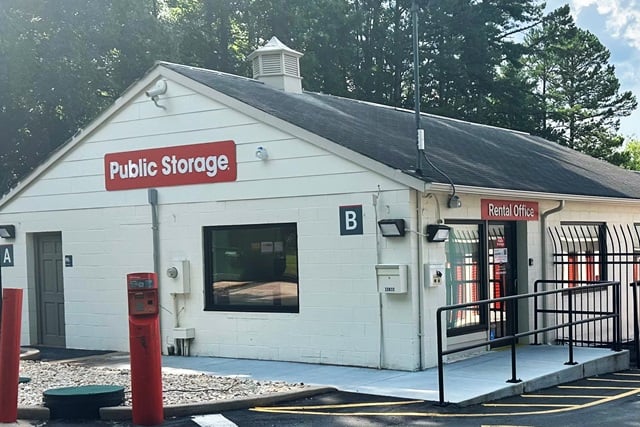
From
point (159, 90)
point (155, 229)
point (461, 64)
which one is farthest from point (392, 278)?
point (461, 64)

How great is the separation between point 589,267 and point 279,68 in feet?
22.0

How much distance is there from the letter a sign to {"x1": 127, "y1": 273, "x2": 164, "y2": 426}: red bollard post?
8.29 meters

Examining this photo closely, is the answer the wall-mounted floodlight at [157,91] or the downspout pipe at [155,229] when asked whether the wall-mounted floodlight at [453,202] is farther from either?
the wall-mounted floodlight at [157,91]

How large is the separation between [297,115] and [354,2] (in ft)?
80.1

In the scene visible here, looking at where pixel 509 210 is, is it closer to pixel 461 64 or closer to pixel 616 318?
pixel 616 318

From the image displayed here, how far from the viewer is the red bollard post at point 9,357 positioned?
778 centimetres

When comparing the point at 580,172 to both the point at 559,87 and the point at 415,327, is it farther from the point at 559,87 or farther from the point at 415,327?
the point at 559,87

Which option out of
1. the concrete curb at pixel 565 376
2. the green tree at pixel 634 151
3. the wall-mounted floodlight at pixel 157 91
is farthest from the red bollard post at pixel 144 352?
the green tree at pixel 634 151

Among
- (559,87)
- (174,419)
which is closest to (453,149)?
(174,419)

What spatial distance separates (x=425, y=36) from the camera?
34062 millimetres

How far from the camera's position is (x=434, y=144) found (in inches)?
540

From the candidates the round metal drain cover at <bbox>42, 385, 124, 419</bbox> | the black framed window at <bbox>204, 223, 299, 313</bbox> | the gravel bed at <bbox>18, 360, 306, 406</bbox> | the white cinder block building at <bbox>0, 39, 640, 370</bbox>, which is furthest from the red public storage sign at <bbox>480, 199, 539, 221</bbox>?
the round metal drain cover at <bbox>42, 385, 124, 419</bbox>

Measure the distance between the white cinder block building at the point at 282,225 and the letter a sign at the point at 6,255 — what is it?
29 mm

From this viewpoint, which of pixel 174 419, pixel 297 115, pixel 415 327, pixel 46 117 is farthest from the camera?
pixel 46 117
